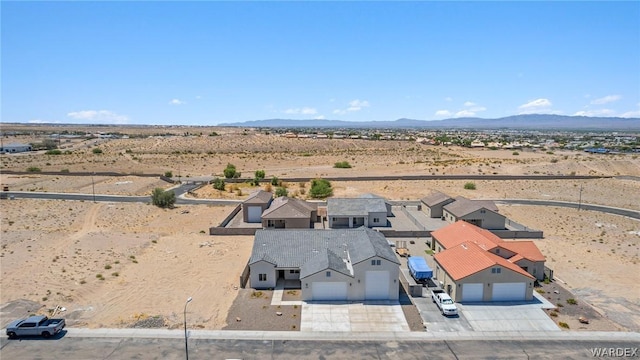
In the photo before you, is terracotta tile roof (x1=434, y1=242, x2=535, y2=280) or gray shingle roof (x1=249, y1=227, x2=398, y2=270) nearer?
terracotta tile roof (x1=434, y1=242, x2=535, y2=280)

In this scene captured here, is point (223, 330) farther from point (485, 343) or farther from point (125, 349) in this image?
point (485, 343)

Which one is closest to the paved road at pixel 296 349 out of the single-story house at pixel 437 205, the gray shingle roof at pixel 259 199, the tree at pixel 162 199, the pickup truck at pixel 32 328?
the pickup truck at pixel 32 328

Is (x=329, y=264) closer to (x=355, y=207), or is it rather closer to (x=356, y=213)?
(x=356, y=213)

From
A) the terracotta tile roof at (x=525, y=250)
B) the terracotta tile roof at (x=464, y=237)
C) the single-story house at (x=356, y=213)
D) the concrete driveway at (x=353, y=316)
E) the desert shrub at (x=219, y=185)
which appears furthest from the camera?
the desert shrub at (x=219, y=185)

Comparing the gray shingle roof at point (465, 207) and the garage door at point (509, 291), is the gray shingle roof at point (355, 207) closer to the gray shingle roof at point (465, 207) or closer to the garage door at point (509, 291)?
the gray shingle roof at point (465, 207)

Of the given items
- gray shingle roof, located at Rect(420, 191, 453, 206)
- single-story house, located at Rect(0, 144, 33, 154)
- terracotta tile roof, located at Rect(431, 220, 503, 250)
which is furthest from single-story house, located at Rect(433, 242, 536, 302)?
single-story house, located at Rect(0, 144, 33, 154)

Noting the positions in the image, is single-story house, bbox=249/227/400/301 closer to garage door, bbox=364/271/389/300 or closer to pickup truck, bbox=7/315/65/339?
garage door, bbox=364/271/389/300
